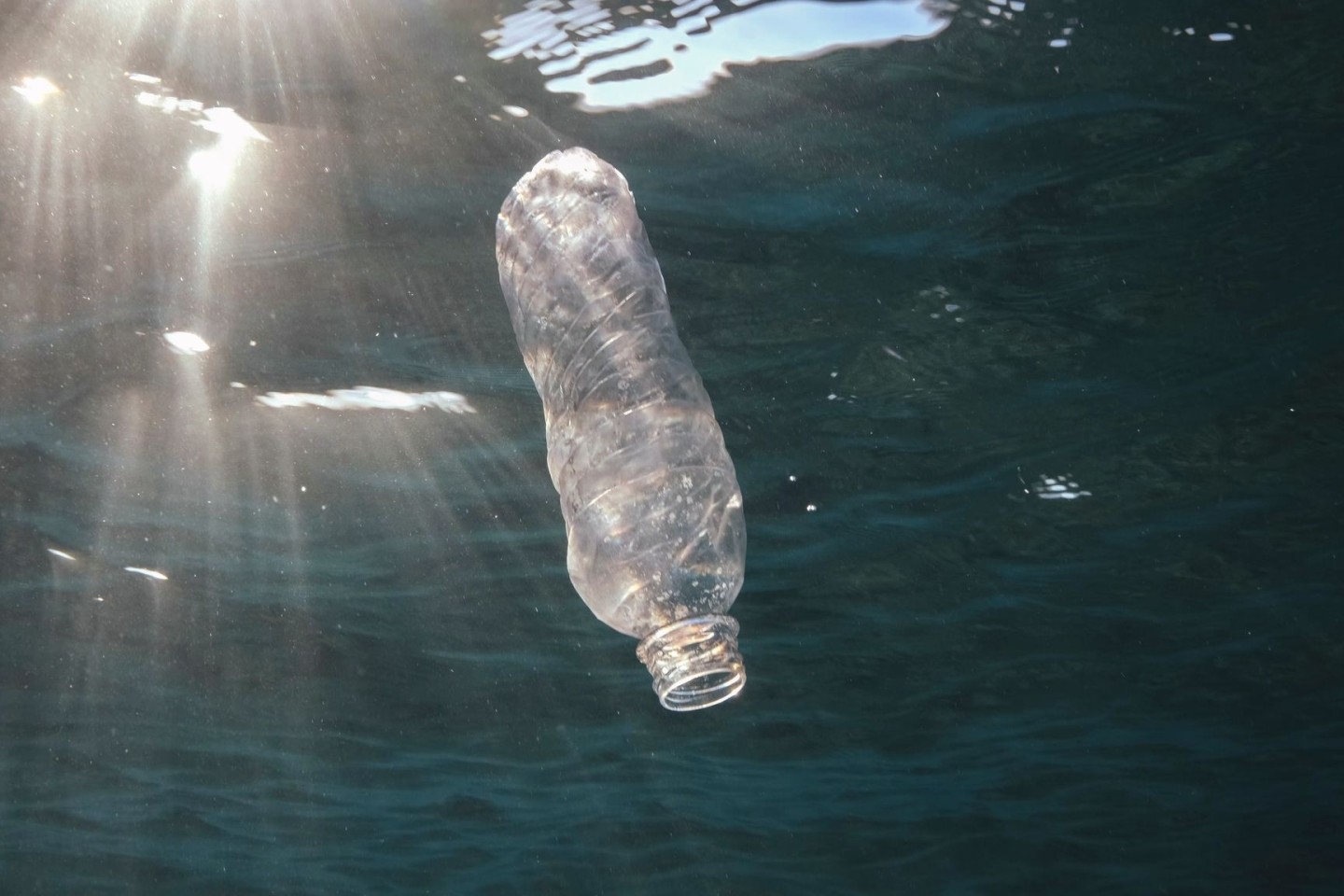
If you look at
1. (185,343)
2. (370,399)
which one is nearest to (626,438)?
(370,399)

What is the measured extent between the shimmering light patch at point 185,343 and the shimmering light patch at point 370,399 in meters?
0.76

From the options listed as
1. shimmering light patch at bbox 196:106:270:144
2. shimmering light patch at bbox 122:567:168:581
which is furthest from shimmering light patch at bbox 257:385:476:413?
shimmering light patch at bbox 122:567:168:581

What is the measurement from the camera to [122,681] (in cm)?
1506

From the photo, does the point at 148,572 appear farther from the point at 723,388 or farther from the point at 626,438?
the point at 626,438

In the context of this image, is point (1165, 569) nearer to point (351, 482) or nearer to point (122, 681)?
point (351, 482)

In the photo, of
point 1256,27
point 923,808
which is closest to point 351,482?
point 1256,27

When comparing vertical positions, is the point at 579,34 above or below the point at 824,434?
above

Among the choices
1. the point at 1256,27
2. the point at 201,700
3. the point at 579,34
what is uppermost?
the point at 579,34

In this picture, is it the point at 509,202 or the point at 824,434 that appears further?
the point at 824,434

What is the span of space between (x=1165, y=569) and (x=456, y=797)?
13936 millimetres

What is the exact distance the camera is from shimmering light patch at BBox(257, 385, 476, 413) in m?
9.03

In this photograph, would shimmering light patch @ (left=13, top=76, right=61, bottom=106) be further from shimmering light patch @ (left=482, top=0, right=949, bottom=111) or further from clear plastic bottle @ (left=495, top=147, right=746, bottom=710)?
clear plastic bottle @ (left=495, top=147, right=746, bottom=710)

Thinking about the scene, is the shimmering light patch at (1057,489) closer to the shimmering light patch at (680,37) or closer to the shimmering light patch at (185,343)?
the shimmering light patch at (680,37)

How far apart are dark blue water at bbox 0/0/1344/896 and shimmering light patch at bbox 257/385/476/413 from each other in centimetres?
5
